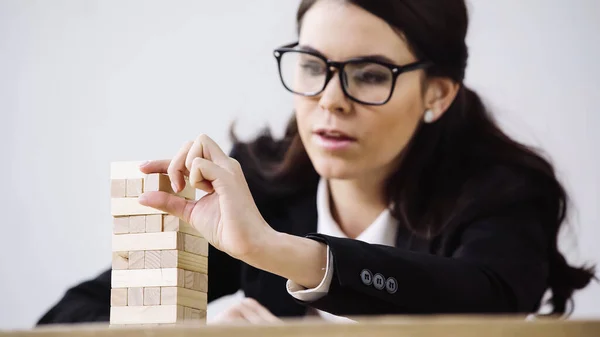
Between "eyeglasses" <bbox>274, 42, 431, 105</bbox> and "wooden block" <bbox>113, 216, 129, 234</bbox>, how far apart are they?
70 centimetres

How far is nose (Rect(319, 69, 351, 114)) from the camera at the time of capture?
1746mm

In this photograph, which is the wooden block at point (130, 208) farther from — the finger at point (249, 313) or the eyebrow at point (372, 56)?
the eyebrow at point (372, 56)

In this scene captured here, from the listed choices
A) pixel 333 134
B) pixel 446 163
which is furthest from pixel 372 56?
pixel 446 163

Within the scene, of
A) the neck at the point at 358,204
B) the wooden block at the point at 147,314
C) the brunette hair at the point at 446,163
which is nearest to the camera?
the wooden block at the point at 147,314

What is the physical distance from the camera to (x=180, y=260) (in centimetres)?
111

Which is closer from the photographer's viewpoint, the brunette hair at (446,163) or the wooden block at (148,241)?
the wooden block at (148,241)

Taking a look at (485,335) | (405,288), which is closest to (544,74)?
(405,288)

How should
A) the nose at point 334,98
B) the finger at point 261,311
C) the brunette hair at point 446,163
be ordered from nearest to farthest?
the finger at point 261,311 < the nose at point 334,98 < the brunette hair at point 446,163

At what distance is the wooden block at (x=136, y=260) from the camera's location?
1123mm

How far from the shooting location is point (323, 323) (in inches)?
22.8

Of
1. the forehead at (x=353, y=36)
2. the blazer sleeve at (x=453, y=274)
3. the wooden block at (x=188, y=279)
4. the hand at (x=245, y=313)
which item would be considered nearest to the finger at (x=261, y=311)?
the hand at (x=245, y=313)

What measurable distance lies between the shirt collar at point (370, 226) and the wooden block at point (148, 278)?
2.68ft

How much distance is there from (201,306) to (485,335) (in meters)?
0.61

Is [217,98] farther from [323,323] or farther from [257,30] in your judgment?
[323,323]
